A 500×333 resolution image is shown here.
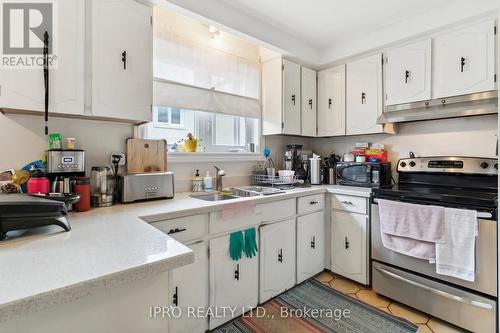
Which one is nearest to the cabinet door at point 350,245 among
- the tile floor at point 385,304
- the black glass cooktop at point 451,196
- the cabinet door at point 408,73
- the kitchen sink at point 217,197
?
the tile floor at point 385,304

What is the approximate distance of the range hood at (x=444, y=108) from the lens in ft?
6.12

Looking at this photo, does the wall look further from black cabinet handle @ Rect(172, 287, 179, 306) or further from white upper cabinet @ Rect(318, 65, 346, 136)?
black cabinet handle @ Rect(172, 287, 179, 306)

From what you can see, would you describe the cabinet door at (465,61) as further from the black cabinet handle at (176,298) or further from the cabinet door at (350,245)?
the black cabinet handle at (176,298)

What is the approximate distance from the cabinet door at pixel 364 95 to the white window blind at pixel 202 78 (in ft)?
3.25

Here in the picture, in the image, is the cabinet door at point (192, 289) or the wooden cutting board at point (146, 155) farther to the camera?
the wooden cutting board at point (146, 155)

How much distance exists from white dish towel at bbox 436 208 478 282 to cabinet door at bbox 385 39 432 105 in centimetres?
106

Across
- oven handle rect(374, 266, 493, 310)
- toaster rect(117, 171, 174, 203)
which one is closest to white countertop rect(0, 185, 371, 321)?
toaster rect(117, 171, 174, 203)

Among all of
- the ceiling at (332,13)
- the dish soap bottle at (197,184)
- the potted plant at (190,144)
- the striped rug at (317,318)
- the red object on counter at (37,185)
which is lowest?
the striped rug at (317,318)

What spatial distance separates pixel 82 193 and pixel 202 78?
143 cm

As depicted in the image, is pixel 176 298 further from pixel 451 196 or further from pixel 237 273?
pixel 451 196

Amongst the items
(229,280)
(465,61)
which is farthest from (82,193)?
(465,61)

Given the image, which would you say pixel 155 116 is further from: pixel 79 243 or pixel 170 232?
pixel 79 243

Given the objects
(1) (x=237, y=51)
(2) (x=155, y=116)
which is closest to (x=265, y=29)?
(1) (x=237, y=51)

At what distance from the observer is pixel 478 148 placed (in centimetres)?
209
